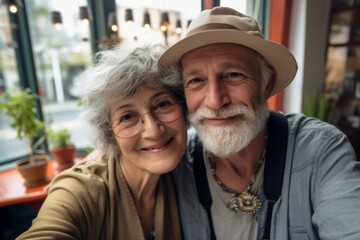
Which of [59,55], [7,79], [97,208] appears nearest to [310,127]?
[97,208]

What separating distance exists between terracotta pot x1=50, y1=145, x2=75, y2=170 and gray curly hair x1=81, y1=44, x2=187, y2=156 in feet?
4.52

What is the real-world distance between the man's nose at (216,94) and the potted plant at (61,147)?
1832mm

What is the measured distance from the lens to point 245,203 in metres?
1.16

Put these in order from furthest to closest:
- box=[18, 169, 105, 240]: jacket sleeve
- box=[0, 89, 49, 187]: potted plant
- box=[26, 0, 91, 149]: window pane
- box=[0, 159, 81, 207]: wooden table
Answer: box=[26, 0, 91, 149]: window pane, box=[0, 89, 49, 187]: potted plant, box=[0, 159, 81, 207]: wooden table, box=[18, 169, 105, 240]: jacket sleeve

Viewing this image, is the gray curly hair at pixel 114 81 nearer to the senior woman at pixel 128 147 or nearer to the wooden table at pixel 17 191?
the senior woman at pixel 128 147

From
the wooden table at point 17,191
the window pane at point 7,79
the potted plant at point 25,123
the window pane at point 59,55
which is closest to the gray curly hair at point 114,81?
the wooden table at point 17,191

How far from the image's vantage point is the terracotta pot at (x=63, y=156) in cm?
246

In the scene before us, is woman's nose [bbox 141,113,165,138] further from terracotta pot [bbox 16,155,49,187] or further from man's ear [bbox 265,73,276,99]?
terracotta pot [bbox 16,155,49,187]

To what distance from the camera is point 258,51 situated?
3.84 ft

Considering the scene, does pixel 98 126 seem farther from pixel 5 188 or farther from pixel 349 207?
pixel 5 188

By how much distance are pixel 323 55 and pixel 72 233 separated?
3165 millimetres

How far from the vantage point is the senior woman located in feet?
3.50

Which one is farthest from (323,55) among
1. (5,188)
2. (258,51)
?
(5,188)

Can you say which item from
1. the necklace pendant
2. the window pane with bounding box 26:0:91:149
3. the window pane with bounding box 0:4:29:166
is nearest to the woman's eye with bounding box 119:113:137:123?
the necklace pendant
